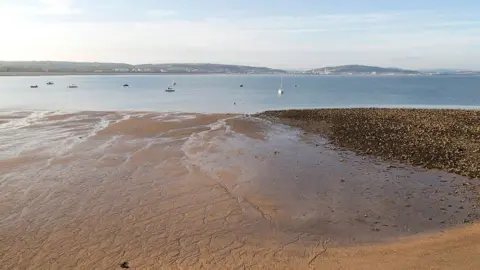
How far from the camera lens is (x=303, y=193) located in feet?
42.6

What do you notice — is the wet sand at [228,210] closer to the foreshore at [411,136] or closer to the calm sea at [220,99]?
the foreshore at [411,136]

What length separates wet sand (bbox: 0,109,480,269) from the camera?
27.1 feet

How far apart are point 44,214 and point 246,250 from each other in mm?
6657

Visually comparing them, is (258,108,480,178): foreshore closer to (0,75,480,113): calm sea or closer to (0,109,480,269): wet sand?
(0,109,480,269): wet sand

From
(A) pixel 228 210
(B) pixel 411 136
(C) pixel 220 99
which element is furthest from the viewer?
(C) pixel 220 99

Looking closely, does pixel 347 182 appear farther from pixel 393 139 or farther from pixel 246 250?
pixel 393 139

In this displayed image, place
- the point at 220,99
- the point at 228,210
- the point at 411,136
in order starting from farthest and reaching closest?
the point at 220,99, the point at 411,136, the point at 228,210

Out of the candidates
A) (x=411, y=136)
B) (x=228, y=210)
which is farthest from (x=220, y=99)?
(x=228, y=210)

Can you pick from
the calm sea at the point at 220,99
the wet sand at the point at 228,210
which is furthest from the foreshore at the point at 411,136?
the calm sea at the point at 220,99

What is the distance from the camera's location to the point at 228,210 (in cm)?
1133

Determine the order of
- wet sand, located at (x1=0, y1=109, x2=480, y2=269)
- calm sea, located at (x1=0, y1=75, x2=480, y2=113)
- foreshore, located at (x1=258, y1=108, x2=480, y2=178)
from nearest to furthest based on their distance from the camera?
1. wet sand, located at (x1=0, y1=109, x2=480, y2=269)
2. foreshore, located at (x1=258, y1=108, x2=480, y2=178)
3. calm sea, located at (x1=0, y1=75, x2=480, y2=113)

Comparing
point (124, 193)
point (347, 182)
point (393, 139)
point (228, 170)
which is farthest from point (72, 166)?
point (393, 139)

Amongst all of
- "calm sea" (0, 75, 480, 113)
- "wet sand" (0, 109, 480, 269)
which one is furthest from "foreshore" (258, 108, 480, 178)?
"calm sea" (0, 75, 480, 113)

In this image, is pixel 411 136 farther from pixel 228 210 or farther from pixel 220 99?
pixel 220 99
